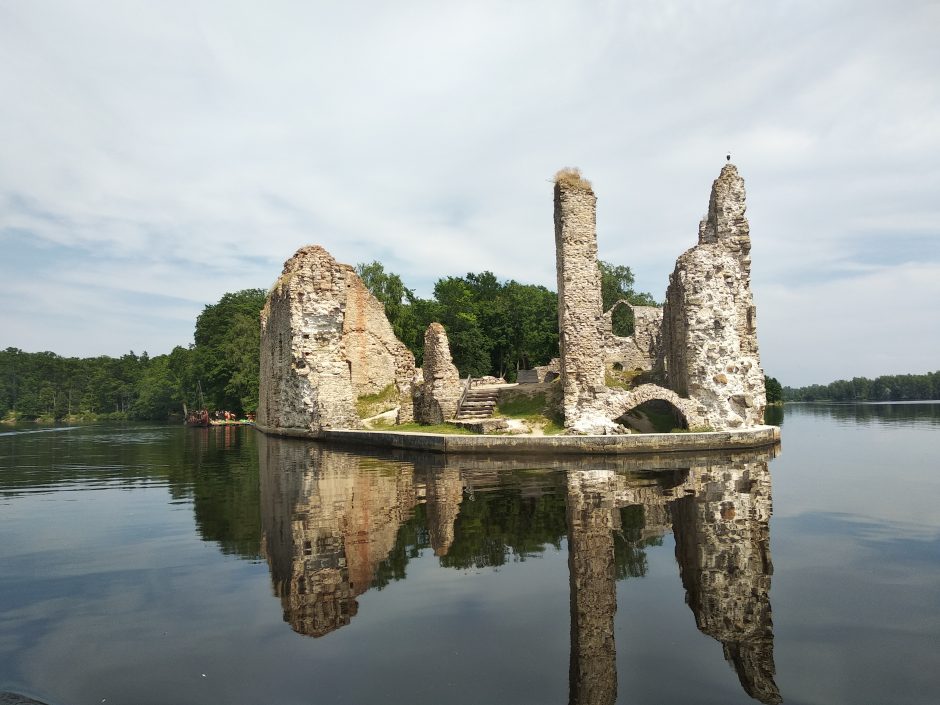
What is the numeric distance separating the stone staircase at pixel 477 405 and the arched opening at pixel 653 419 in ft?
16.6

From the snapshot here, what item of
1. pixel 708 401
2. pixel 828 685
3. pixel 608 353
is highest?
pixel 608 353

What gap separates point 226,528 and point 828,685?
23.9 ft

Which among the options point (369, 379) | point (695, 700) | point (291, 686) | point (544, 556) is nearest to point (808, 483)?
point (544, 556)

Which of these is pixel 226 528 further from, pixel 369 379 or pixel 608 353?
pixel 608 353

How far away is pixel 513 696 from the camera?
11.8 feet

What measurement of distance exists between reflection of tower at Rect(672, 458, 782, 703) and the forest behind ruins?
40.0 m

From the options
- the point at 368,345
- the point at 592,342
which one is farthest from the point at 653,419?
the point at 368,345

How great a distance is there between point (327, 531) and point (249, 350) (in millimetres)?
41583

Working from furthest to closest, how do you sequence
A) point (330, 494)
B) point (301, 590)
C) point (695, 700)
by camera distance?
point (330, 494)
point (301, 590)
point (695, 700)

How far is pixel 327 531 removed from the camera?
7.84 m

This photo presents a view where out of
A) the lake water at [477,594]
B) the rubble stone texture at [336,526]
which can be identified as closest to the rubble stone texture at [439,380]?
Answer: the rubble stone texture at [336,526]

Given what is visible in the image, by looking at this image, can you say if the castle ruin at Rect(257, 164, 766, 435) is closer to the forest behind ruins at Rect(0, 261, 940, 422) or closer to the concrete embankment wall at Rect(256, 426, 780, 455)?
the concrete embankment wall at Rect(256, 426, 780, 455)

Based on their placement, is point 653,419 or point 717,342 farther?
point 653,419

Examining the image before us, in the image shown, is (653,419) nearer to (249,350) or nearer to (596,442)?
(596,442)
